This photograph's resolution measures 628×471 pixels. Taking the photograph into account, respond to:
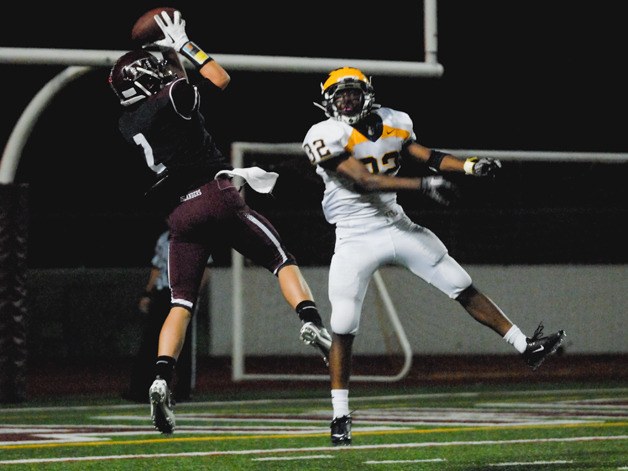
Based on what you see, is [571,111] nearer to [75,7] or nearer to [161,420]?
[75,7]

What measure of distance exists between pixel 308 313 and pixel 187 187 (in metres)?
0.85

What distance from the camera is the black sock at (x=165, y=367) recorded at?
6688mm

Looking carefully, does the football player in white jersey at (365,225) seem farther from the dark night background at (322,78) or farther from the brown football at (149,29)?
the dark night background at (322,78)

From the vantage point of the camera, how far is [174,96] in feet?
21.9

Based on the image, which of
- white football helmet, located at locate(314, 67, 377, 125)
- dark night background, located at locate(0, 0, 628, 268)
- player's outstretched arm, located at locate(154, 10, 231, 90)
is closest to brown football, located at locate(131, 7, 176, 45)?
player's outstretched arm, located at locate(154, 10, 231, 90)

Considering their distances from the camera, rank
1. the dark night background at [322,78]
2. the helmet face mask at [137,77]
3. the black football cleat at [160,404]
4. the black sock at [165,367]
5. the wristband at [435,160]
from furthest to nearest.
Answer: the dark night background at [322,78], the wristband at [435,160], the helmet face mask at [137,77], the black sock at [165,367], the black football cleat at [160,404]

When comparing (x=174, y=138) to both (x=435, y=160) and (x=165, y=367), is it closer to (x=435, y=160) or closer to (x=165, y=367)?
(x=165, y=367)

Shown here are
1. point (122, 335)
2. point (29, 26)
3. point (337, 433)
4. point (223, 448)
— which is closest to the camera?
point (337, 433)

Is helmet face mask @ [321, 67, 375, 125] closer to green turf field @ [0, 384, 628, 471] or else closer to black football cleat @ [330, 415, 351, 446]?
black football cleat @ [330, 415, 351, 446]

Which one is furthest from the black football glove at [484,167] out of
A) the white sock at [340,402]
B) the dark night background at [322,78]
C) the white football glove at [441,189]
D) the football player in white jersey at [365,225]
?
the dark night background at [322,78]

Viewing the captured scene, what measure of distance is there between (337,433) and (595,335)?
1274cm

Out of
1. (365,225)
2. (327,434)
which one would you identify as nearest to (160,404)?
(365,225)

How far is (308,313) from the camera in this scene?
22.0ft

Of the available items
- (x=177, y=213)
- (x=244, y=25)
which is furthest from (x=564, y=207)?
(x=177, y=213)
